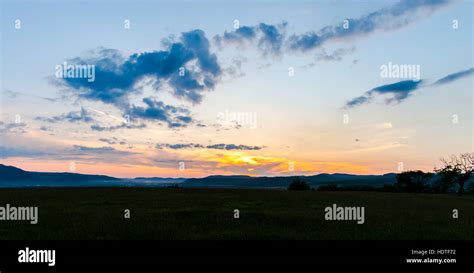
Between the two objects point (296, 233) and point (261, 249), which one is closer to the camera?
point (261, 249)

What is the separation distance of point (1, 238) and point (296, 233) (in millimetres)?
15694

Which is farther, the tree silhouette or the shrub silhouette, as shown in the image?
the shrub silhouette

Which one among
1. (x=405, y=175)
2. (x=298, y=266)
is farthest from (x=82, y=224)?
(x=405, y=175)

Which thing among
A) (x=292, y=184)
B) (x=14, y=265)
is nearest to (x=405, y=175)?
(x=292, y=184)

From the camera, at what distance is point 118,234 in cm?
1773

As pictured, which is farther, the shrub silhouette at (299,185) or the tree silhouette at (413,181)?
the shrub silhouette at (299,185)

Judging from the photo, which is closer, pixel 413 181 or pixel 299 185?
pixel 413 181

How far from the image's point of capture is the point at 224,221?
23.0 metres

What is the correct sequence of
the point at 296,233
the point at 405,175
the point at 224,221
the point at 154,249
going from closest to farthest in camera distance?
the point at 154,249
the point at 296,233
the point at 224,221
the point at 405,175

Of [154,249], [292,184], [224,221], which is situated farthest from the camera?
[292,184]

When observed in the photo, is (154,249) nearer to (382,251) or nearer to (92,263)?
(92,263)

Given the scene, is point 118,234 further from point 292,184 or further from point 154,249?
point 292,184

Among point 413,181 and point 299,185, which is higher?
point 413,181

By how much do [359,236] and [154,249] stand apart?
10.9 meters
